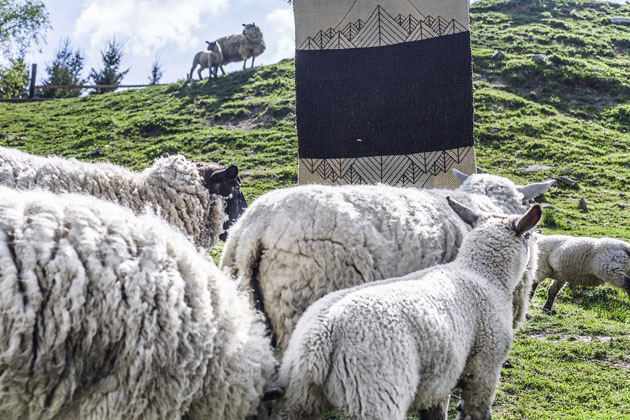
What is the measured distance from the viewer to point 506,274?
3283mm

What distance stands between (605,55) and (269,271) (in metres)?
22.4

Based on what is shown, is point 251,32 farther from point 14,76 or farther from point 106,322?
point 106,322

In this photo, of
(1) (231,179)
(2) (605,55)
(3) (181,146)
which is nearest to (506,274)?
(1) (231,179)

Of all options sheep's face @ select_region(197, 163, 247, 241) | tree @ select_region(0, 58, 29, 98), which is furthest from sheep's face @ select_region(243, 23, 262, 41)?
sheep's face @ select_region(197, 163, 247, 241)

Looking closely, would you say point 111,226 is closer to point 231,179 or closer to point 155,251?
point 155,251

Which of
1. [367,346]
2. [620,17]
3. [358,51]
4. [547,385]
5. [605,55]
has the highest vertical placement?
[620,17]

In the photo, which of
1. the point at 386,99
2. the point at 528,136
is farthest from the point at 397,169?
the point at 528,136

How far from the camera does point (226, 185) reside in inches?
202

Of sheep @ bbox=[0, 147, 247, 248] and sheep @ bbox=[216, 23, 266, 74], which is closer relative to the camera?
sheep @ bbox=[0, 147, 247, 248]

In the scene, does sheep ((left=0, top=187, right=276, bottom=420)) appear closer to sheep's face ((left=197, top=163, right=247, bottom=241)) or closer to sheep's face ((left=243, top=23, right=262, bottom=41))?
sheep's face ((left=197, top=163, right=247, bottom=241))

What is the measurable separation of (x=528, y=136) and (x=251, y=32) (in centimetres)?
1397

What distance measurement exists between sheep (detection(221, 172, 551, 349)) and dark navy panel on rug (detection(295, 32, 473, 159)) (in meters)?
2.75

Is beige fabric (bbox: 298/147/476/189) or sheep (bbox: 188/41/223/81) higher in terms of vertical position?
sheep (bbox: 188/41/223/81)

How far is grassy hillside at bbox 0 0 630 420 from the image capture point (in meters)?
5.16
